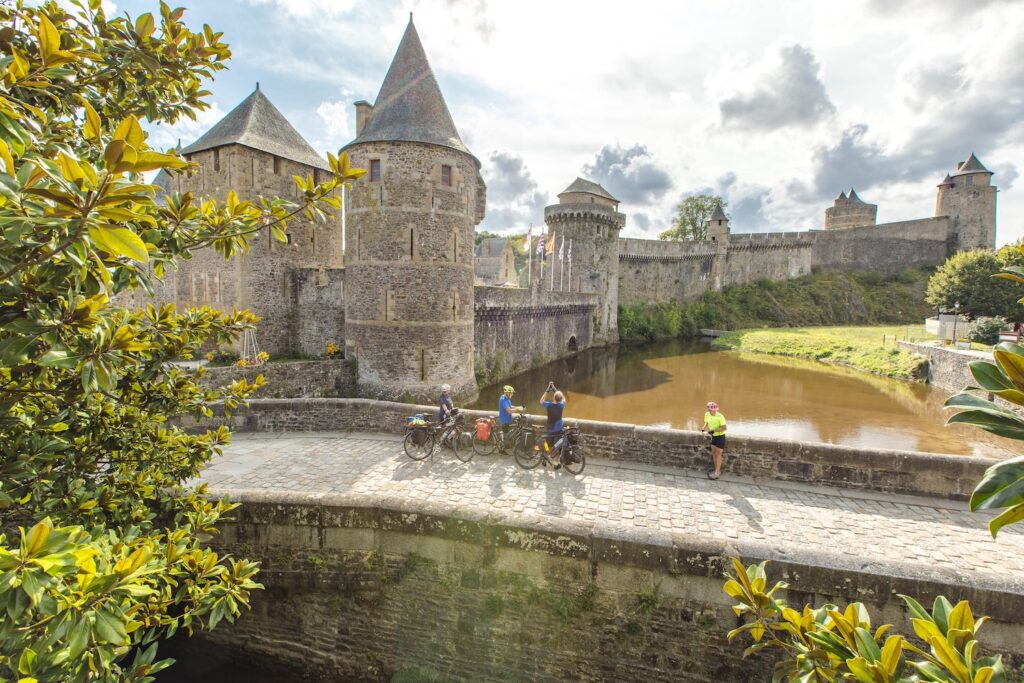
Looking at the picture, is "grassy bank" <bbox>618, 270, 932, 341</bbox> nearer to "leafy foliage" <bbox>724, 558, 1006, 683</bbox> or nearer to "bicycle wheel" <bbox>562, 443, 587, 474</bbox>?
"bicycle wheel" <bbox>562, 443, 587, 474</bbox>

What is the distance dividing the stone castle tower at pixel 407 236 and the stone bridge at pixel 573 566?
8.43 metres

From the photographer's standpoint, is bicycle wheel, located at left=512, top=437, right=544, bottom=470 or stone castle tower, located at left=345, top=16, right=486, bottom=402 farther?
stone castle tower, located at left=345, top=16, right=486, bottom=402

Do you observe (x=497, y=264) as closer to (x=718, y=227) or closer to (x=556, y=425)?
(x=718, y=227)

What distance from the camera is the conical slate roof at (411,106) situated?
15141 mm

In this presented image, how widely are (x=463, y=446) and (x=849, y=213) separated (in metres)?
66.1

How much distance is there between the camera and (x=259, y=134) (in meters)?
17.9

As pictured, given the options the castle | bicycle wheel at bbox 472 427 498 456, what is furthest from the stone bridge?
the castle

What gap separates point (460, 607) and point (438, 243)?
38.7 ft

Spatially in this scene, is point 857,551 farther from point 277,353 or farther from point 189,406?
point 277,353

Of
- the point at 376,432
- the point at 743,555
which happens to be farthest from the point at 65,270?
the point at 376,432

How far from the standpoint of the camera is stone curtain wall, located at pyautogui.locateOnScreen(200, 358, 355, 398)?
49.1 ft

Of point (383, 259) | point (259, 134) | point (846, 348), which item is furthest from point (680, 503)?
point (846, 348)

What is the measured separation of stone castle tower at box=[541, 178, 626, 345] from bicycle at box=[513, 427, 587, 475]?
28823 mm

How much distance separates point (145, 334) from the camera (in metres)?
3.22
